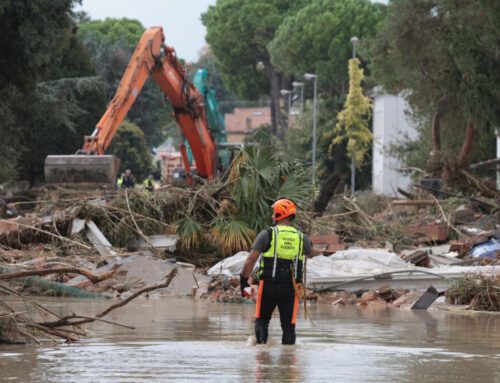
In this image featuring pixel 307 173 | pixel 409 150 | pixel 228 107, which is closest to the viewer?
pixel 307 173

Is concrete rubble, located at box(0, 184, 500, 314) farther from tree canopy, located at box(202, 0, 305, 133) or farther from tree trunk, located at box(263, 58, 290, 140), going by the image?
tree canopy, located at box(202, 0, 305, 133)

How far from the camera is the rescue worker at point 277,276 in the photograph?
9875 millimetres

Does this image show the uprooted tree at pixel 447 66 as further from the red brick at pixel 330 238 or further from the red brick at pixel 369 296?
the red brick at pixel 369 296

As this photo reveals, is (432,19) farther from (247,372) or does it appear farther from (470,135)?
(247,372)

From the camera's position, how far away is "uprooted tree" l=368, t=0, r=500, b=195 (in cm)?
2759

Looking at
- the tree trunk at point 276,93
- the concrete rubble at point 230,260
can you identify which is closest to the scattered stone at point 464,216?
the concrete rubble at point 230,260

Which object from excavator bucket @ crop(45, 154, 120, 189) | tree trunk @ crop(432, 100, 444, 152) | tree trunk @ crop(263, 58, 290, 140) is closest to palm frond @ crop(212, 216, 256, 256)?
excavator bucket @ crop(45, 154, 120, 189)

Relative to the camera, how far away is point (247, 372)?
7.77 metres

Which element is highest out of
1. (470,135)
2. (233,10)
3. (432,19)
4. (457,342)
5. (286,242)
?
(233,10)

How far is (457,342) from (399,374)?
121 inches

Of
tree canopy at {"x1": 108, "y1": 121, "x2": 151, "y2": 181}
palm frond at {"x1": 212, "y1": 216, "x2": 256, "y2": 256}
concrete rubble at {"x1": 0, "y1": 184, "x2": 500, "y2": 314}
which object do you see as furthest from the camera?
tree canopy at {"x1": 108, "y1": 121, "x2": 151, "y2": 181}

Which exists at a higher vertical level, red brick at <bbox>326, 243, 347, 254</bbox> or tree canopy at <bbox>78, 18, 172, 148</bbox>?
tree canopy at <bbox>78, 18, 172, 148</bbox>

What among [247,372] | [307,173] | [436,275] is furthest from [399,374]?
[307,173]

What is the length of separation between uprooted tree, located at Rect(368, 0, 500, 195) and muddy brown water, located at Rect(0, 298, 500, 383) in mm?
14760
